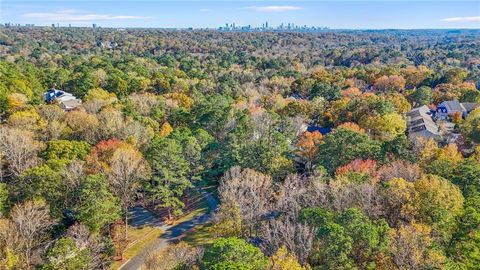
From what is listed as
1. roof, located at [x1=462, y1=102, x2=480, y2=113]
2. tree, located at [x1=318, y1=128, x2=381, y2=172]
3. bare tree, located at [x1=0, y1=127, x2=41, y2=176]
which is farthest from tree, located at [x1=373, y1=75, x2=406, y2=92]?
bare tree, located at [x1=0, y1=127, x2=41, y2=176]

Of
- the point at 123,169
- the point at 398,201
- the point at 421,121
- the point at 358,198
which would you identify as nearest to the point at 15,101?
the point at 123,169

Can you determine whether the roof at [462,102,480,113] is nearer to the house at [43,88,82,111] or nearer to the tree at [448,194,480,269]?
the tree at [448,194,480,269]

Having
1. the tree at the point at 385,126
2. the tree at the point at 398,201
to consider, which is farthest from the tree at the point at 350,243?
the tree at the point at 385,126

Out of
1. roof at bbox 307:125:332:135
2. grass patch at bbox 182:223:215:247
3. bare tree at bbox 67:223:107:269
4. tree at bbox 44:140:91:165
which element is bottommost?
grass patch at bbox 182:223:215:247

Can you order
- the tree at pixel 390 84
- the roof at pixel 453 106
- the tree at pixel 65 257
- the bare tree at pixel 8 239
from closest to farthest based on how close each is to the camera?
the tree at pixel 65 257 → the bare tree at pixel 8 239 → the roof at pixel 453 106 → the tree at pixel 390 84

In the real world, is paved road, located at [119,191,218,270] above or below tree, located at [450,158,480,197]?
below

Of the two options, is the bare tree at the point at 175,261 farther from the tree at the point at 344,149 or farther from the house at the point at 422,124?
the house at the point at 422,124

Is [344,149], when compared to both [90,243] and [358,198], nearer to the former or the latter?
[358,198]
